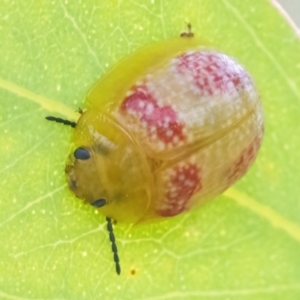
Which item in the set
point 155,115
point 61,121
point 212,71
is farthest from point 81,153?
point 212,71

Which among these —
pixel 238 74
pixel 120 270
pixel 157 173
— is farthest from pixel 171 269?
pixel 238 74

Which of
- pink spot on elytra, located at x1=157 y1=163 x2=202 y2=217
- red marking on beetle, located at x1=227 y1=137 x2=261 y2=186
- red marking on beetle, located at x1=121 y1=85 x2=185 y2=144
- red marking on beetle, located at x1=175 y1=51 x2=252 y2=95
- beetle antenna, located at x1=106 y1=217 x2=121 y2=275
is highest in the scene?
red marking on beetle, located at x1=175 y1=51 x2=252 y2=95

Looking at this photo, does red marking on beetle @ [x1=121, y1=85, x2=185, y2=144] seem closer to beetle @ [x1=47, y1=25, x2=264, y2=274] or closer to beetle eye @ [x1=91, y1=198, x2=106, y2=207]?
beetle @ [x1=47, y1=25, x2=264, y2=274]

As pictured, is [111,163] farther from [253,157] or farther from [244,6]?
[244,6]

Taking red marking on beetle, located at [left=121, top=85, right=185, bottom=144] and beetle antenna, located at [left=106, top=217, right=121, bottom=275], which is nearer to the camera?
red marking on beetle, located at [left=121, top=85, right=185, bottom=144]

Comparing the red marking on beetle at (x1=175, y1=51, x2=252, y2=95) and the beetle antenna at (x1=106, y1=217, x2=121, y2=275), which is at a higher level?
the red marking on beetle at (x1=175, y1=51, x2=252, y2=95)

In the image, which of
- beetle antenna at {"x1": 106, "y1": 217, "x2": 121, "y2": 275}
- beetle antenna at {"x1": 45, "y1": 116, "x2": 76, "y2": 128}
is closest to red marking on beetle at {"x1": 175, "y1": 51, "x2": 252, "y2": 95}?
beetle antenna at {"x1": 45, "y1": 116, "x2": 76, "y2": 128}

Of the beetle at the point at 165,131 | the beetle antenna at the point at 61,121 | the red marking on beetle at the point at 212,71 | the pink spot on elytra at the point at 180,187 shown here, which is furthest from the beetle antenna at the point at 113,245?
the red marking on beetle at the point at 212,71

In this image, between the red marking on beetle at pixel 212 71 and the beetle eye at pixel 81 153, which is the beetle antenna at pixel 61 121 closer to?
the beetle eye at pixel 81 153
